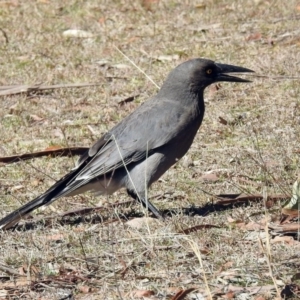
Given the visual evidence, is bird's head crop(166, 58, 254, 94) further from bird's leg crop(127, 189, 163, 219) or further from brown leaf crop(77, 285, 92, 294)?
brown leaf crop(77, 285, 92, 294)

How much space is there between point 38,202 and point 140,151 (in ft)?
2.51

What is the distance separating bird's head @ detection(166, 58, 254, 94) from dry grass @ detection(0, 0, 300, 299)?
652 millimetres

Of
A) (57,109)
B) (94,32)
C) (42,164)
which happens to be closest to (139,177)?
(42,164)

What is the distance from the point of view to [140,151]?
6094mm

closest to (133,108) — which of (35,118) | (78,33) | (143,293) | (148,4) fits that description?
(35,118)

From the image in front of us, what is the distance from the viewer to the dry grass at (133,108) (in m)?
4.77

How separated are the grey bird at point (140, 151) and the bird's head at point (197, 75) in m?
0.08

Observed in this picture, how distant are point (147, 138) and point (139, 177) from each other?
10.1 inches

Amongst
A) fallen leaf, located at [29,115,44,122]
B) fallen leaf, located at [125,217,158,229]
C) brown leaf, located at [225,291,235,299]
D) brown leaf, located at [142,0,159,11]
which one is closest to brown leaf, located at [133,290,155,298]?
brown leaf, located at [225,291,235,299]

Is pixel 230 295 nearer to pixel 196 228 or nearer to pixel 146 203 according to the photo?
pixel 196 228

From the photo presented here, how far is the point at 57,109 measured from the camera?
8234 mm

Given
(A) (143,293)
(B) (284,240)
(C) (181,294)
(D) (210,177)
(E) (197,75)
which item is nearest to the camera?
(C) (181,294)

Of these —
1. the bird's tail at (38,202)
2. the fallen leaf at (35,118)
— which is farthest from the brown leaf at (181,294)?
the fallen leaf at (35,118)

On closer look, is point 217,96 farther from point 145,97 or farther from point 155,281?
point 155,281
